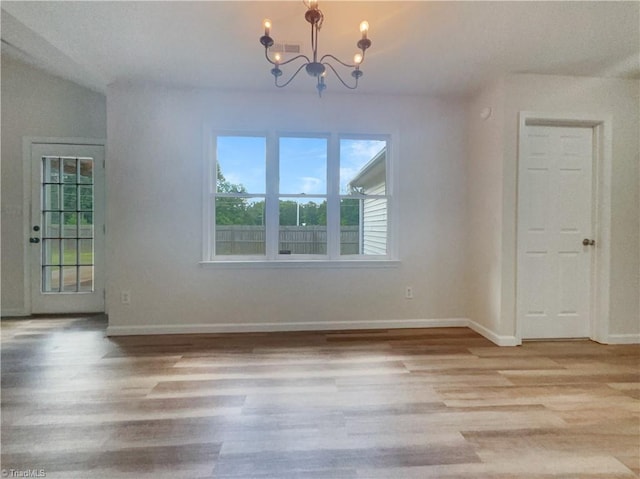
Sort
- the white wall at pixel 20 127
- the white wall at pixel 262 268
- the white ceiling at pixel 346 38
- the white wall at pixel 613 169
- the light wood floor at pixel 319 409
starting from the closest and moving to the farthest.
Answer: the light wood floor at pixel 319 409
the white ceiling at pixel 346 38
the white wall at pixel 613 169
the white wall at pixel 262 268
the white wall at pixel 20 127

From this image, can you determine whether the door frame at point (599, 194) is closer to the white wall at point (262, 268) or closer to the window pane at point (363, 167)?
the white wall at point (262, 268)

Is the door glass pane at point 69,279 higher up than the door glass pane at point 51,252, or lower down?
lower down

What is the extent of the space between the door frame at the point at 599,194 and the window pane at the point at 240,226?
2.63 m

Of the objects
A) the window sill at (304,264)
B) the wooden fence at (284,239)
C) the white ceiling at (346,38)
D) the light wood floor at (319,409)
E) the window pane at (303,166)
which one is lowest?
the light wood floor at (319,409)

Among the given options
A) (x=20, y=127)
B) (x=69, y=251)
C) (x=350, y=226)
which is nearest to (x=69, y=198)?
(x=69, y=251)

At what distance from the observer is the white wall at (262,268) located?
2.86m

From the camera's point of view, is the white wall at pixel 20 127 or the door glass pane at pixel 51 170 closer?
the white wall at pixel 20 127

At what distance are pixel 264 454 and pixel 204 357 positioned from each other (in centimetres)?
126

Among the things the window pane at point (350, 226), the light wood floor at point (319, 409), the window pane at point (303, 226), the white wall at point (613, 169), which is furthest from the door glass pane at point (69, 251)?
the white wall at point (613, 169)

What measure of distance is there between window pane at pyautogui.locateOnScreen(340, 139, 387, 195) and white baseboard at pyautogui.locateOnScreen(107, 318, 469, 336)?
1489mm

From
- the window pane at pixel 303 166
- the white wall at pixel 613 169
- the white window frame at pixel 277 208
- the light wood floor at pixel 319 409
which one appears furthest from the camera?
the window pane at pixel 303 166

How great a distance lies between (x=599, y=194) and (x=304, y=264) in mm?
3026

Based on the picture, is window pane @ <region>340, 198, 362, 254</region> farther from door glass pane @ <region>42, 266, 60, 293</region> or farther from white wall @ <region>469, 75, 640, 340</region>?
door glass pane @ <region>42, 266, 60, 293</region>

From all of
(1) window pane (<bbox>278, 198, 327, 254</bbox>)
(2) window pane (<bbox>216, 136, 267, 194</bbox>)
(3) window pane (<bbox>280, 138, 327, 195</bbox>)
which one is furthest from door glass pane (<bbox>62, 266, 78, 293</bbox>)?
(3) window pane (<bbox>280, 138, 327, 195</bbox>)
